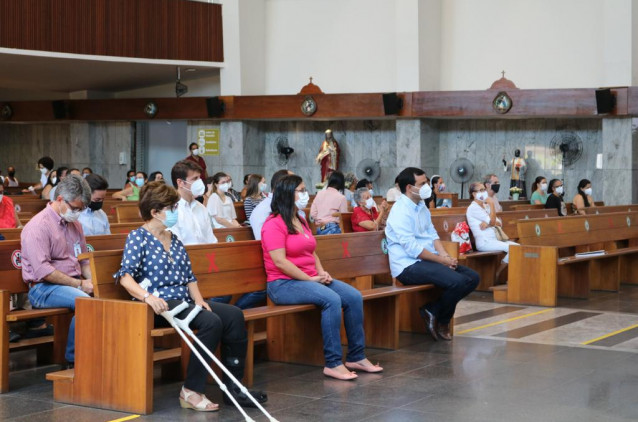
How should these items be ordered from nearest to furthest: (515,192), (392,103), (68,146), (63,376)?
(63,376) → (515,192) → (392,103) → (68,146)

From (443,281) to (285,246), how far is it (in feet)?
5.78

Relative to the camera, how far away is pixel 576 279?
11.2 metres

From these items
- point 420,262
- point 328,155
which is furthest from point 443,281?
point 328,155

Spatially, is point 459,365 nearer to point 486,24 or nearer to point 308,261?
point 308,261

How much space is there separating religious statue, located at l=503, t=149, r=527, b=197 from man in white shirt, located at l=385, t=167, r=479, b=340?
12694mm

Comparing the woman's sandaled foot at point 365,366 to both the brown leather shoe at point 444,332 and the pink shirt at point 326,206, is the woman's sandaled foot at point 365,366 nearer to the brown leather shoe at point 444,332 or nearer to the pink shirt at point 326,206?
the brown leather shoe at point 444,332

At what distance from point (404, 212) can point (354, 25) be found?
1493 centimetres

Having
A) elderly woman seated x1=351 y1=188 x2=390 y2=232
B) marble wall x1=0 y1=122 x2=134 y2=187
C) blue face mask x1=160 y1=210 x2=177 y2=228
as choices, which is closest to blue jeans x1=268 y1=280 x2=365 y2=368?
blue face mask x1=160 y1=210 x2=177 y2=228

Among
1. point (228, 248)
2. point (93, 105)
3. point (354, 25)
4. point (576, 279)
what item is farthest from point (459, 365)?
point (93, 105)

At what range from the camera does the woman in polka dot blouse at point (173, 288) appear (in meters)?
5.86

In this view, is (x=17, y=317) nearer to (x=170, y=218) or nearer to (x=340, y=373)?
(x=170, y=218)

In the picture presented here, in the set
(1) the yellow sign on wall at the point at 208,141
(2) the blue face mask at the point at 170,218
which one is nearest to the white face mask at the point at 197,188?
(2) the blue face mask at the point at 170,218

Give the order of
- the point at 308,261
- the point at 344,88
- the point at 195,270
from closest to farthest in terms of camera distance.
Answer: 1. the point at 195,270
2. the point at 308,261
3. the point at 344,88

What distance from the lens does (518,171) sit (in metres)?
20.6
